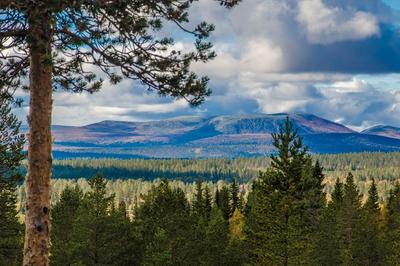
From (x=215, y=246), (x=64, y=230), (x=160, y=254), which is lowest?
(x=215, y=246)

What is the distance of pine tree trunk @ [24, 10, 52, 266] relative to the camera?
1330cm

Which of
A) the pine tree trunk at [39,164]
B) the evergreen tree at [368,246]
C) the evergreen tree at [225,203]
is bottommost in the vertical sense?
the evergreen tree at [368,246]

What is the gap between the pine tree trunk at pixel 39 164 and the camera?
13305 millimetres

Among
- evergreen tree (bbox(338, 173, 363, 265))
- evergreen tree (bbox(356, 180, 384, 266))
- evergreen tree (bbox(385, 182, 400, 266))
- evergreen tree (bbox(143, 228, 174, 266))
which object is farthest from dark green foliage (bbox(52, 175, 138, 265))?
evergreen tree (bbox(356, 180, 384, 266))

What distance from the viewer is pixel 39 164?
13594 millimetres

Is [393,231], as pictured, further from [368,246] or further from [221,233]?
[221,233]

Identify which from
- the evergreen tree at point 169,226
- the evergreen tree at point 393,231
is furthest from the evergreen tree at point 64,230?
the evergreen tree at point 393,231

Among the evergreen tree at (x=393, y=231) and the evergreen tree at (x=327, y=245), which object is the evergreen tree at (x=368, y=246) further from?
the evergreen tree at (x=327, y=245)

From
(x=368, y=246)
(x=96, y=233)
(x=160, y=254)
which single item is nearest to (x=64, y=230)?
(x=96, y=233)

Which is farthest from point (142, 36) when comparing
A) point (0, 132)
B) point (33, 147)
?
point (0, 132)

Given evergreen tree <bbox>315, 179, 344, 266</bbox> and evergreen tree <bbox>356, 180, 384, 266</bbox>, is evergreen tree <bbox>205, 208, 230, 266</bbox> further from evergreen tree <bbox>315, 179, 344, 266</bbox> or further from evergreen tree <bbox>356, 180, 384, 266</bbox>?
evergreen tree <bbox>356, 180, 384, 266</bbox>

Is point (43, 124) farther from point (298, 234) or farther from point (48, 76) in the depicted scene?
point (298, 234)

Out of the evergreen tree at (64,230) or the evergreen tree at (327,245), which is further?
the evergreen tree at (327,245)

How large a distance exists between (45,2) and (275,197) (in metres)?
31.8
